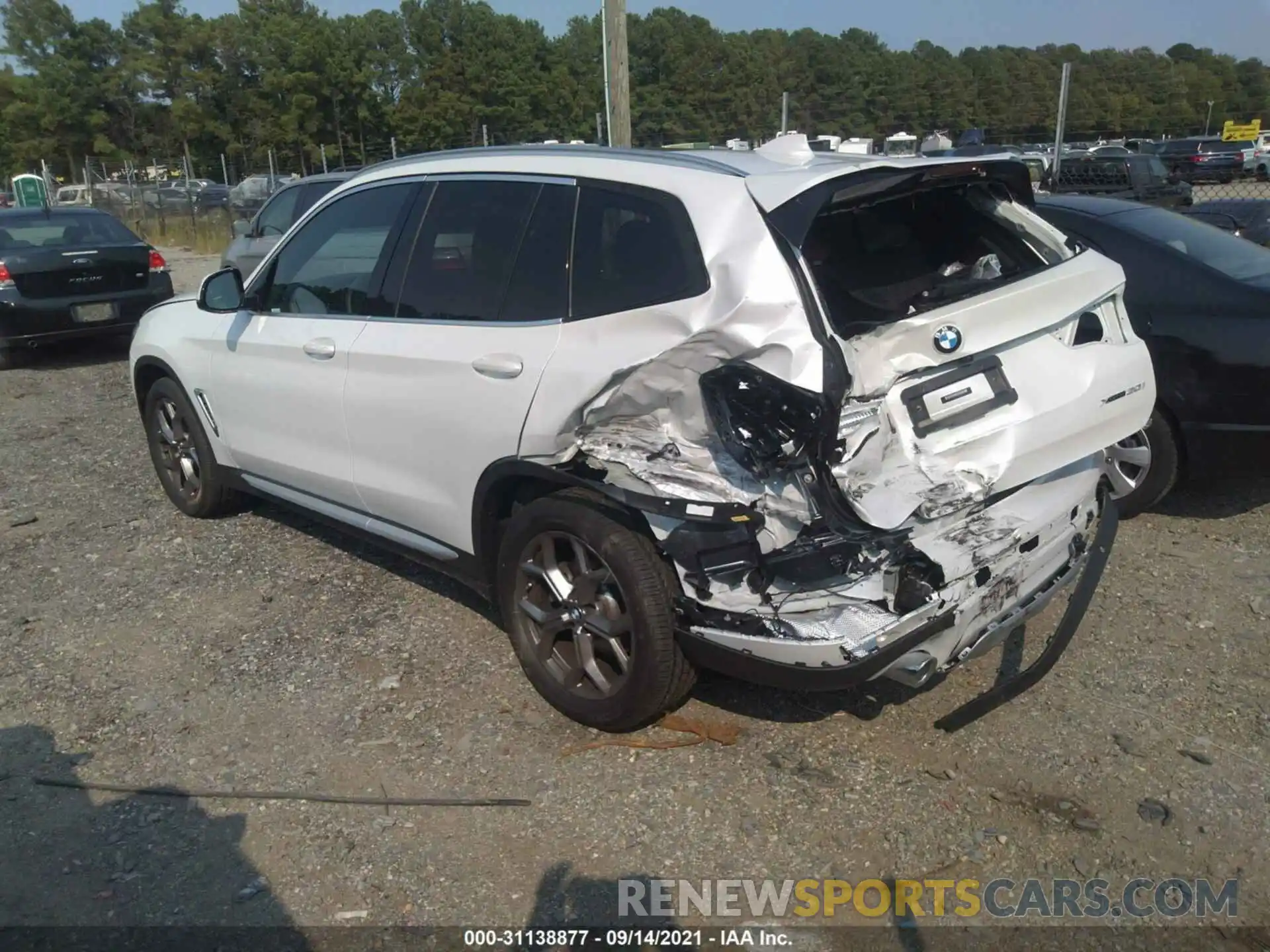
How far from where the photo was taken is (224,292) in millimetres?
4922

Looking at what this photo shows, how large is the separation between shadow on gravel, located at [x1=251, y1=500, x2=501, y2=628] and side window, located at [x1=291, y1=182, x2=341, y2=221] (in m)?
6.16

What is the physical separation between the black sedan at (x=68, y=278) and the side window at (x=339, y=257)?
22.4 ft

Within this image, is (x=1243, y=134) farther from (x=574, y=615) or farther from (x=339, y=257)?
(x=574, y=615)

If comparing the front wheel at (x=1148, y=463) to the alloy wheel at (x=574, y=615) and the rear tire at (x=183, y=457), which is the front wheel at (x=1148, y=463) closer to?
the alloy wheel at (x=574, y=615)

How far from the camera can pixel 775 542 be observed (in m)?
3.00

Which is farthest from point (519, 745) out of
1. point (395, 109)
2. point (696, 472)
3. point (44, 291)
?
point (395, 109)

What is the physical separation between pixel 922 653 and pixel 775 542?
21.8 inches

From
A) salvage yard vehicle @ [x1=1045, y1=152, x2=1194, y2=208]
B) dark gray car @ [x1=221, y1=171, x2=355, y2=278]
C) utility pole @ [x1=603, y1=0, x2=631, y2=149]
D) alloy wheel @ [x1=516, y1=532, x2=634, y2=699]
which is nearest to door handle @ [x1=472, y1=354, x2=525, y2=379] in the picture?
alloy wheel @ [x1=516, y1=532, x2=634, y2=699]

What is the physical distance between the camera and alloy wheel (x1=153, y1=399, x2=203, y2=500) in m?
5.75

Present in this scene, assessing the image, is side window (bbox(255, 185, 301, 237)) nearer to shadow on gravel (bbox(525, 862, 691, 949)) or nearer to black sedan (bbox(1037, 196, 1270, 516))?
black sedan (bbox(1037, 196, 1270, 516))

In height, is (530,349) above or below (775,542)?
above

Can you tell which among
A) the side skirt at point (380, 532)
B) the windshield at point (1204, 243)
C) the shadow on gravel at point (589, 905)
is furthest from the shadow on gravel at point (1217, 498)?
the shadow on gravel at point (589, 905)

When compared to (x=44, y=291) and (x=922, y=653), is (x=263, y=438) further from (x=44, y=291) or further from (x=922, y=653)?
(x=44, y=291)

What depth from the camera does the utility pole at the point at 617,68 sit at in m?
9.28
